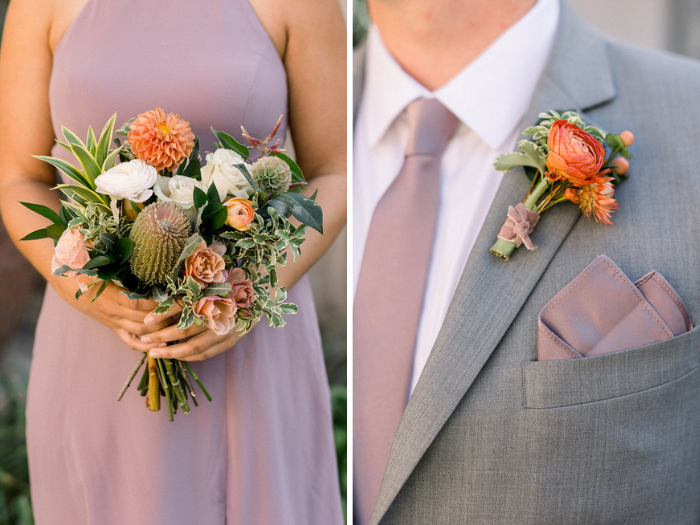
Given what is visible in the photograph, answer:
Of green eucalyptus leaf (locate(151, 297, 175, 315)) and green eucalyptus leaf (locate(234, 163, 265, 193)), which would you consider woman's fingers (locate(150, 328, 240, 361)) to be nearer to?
green eucalyptus leaf (locate(151, 297, 175, 315))

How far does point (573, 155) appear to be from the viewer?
2.78ft

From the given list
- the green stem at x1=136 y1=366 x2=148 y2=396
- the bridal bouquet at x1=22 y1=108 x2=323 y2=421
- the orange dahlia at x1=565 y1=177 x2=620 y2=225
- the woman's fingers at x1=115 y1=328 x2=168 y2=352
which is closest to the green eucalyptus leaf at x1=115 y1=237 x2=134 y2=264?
the bridal bouquet at x1=22 y1=108 x2=323 y2=421

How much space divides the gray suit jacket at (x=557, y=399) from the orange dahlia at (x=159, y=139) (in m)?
0.48

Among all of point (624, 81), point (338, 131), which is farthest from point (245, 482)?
point (624, 81)

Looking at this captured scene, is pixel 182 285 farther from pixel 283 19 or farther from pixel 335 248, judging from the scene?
pixel 335 248

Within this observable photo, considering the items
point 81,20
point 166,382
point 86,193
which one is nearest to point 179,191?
point 86,193

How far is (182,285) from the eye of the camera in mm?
775

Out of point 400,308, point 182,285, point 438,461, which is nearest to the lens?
point 182,285

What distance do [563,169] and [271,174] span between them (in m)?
0.44

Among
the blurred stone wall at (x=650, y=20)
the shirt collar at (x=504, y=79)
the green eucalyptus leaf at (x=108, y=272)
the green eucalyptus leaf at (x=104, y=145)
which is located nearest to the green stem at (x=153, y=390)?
the green eucalyptus leaf at (x=108, y=272)

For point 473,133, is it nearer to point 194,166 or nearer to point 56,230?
point 194,166

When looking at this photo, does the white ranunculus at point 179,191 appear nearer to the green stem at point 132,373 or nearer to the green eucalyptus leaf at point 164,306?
the green eucalyptus leaf at point 164,306

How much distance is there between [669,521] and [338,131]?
91cm

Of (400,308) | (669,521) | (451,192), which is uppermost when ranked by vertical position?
(451,192)
